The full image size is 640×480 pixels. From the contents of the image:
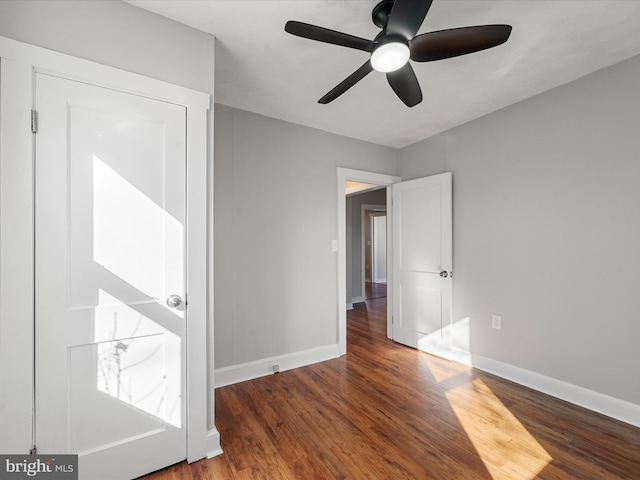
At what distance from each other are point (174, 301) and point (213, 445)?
3.05ft

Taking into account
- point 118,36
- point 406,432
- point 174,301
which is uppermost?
point 118,36

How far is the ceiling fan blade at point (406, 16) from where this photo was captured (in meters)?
1.19

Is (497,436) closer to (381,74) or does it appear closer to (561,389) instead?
(561,389)

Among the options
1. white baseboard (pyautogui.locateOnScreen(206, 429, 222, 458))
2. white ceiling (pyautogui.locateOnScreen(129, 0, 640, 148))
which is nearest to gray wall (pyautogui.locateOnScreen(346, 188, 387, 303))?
white ceiling (pyautogui.locateOnScreen(129, 0, 640, 148))

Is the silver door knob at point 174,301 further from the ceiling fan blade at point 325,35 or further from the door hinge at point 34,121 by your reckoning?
the ceiling fan blade at point 325,35

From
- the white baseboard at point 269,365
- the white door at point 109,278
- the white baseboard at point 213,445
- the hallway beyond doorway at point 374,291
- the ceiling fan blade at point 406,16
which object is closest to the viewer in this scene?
the ceiling fan blade at point 406,16

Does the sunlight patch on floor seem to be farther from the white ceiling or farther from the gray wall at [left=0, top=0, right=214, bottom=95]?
the gray wall at [left=0, top=0, right=214, bottom=95]

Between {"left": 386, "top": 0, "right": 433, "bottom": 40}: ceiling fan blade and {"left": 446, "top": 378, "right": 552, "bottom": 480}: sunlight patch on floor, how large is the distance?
2.33 m

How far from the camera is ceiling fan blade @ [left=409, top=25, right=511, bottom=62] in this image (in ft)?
4.42

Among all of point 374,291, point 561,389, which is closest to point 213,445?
point 561,389

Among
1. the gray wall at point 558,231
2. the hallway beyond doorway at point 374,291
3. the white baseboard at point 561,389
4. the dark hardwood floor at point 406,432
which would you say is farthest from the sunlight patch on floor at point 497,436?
the hallway beyond doorway at point 374,291

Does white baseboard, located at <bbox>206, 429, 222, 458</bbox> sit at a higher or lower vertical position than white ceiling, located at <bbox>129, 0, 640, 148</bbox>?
lower

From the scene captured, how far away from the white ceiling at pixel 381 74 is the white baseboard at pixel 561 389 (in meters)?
2.47

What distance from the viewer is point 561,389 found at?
2.42 meters
